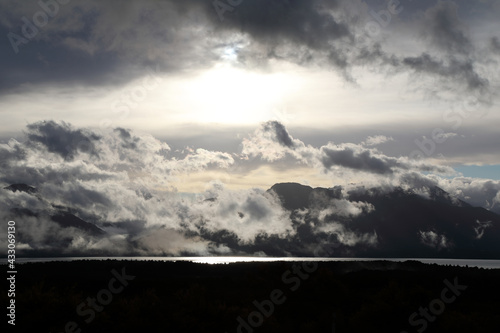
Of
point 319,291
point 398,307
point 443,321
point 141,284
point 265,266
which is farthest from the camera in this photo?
point 141,284

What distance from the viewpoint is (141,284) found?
180250mm

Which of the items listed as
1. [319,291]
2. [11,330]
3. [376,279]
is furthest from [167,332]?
[376,279]

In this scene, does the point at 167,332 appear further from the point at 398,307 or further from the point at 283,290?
the point at 283,290

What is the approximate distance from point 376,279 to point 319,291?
69.6m

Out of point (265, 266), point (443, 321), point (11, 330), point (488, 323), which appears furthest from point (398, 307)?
point (265, 266)

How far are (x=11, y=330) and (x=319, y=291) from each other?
8728cm

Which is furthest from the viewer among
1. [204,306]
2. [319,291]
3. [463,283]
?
[463,283]

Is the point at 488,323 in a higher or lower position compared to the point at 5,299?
lower

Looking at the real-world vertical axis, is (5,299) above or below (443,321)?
above

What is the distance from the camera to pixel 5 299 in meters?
68.8

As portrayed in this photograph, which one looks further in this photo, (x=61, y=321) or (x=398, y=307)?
(x=398, y=307)

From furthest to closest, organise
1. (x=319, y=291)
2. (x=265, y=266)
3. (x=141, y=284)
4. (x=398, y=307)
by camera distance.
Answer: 1. (x=141, y=284)
2. (x=265, y=266)
3. (x=319, y=291)
4. (x=398, y=307)

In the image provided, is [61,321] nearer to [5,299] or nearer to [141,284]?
[5,299]

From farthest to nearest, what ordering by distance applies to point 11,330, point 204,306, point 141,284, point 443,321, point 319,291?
point 141,284 < point 319,291 < point 443,321 < point 204,306 < point 11,330
